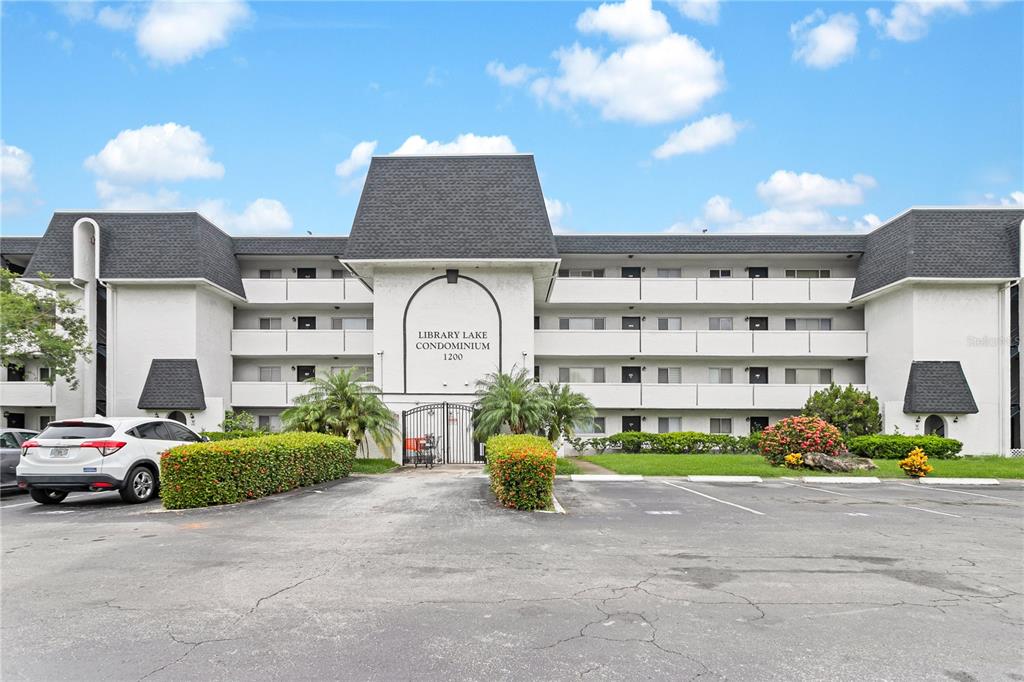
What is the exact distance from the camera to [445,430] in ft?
78.1

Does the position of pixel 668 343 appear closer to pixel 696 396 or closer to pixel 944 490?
pixel 696 396

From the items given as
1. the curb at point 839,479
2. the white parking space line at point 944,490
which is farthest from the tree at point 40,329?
the white parking space line at point 944,490

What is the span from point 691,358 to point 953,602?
1028 inches

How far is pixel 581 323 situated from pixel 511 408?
40.0 ft

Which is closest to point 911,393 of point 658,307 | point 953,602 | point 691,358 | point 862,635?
point 691,358

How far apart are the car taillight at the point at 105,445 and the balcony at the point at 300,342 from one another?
1831cm

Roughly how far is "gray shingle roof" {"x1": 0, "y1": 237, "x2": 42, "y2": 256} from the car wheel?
933 inches

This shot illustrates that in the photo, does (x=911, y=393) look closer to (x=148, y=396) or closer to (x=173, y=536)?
(x=173, y=536)

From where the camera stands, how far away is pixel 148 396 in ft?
88.1

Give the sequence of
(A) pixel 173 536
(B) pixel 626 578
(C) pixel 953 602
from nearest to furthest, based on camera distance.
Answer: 1. (C) pixel 953 602
2. (B) pixel 626 578
3. (A) pixel 173 536

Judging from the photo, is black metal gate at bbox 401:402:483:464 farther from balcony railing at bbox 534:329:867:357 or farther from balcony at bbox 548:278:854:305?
balcony at bbox 548:278:854:305

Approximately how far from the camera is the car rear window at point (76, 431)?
12.1m

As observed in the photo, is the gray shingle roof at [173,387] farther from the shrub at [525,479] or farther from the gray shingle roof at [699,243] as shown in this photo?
the shrub at [525,479]

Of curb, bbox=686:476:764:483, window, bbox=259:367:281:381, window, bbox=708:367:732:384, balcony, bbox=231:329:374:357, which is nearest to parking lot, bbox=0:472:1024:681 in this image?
curb, bbox=686:476:764:483
